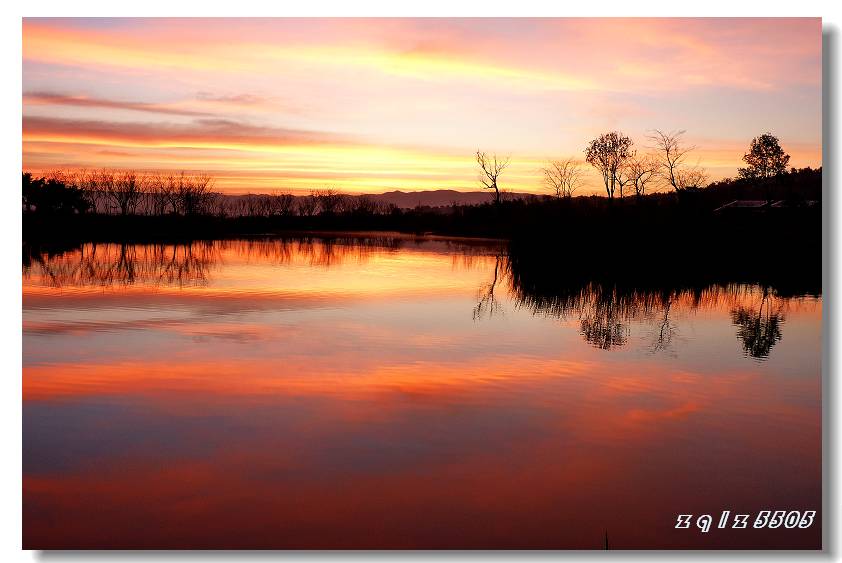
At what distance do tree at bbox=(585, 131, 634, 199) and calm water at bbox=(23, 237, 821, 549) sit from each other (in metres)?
4.75

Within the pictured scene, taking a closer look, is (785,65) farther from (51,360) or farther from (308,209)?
(308,209)

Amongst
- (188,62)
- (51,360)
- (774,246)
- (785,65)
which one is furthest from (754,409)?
(774,246)

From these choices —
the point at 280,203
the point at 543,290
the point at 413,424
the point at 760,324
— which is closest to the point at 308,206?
the point at 280,203

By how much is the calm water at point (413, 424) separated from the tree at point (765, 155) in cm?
209

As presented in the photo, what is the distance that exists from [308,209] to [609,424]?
124 ft

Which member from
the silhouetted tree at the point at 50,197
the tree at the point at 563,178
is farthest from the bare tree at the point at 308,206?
the tree at the point at 563,178

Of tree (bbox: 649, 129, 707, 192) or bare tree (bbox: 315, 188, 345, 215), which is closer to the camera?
tree (bbox: 649, 129, 707, 192)

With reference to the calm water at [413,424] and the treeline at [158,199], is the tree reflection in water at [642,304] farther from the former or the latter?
the treeline at [158,199]

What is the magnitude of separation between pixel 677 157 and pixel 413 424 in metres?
9.21

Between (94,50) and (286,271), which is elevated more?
(94,50)

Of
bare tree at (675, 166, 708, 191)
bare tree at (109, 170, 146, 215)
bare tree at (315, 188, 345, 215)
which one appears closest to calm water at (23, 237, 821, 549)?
bare tree at (675, 166, 708, 191)

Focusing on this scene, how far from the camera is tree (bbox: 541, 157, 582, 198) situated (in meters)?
16.7

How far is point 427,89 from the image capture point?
8453 mm

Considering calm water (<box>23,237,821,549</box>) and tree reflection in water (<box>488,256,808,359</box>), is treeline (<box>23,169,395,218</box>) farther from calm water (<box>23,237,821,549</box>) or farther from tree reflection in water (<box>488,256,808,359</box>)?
tree reflection in water (<box>488,256,808,359</box>)
